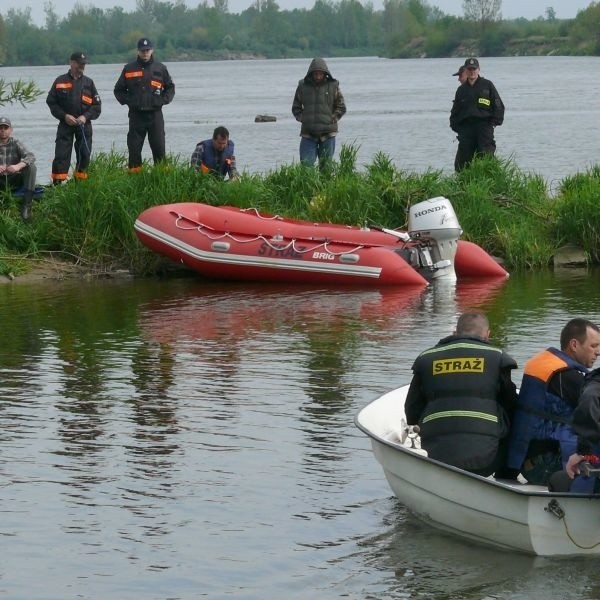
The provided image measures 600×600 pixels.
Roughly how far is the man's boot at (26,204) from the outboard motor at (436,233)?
4226 millimetres

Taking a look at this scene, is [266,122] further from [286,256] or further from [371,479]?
[371,479]

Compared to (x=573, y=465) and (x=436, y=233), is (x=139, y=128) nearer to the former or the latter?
(x=436, y=233)

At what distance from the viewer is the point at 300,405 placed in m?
10.6

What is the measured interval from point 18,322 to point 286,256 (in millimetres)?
3163

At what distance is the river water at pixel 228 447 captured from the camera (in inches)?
290

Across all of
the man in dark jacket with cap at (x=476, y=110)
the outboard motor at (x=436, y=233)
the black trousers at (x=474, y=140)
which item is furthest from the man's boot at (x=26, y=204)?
the black trousers at (x=474, y=140)

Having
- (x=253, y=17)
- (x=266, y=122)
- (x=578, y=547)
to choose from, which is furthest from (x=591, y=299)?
(x=253, y=17)

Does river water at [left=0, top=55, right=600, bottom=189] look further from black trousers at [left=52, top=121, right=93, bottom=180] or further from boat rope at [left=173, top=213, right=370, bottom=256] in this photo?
boat rope at [left=173, top=213, right=370, bottom=256]

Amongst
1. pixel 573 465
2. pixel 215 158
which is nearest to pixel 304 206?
pixel 215 158

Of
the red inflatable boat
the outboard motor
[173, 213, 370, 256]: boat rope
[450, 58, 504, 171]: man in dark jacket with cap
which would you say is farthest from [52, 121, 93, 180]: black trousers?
[450, 58, 504, 171]: man in dark jacket with cap

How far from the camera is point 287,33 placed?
186 metres

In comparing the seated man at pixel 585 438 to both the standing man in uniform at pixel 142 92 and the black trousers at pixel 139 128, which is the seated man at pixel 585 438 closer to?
the standing man in uniform at pixel 142 92

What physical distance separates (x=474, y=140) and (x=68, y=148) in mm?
4885

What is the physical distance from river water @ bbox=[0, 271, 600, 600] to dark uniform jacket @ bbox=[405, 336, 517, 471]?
490 millimetres
